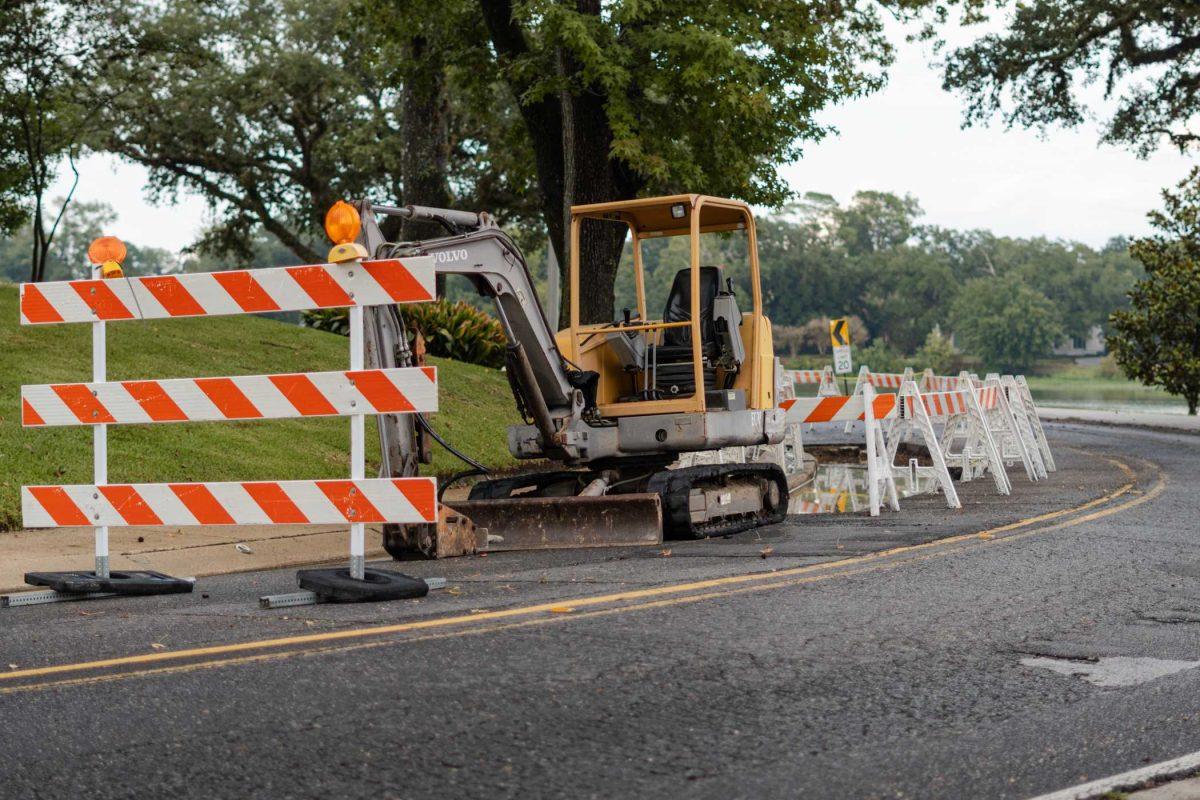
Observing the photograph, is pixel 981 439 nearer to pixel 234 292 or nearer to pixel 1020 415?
pixel 1020 415

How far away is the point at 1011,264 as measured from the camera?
151375mm

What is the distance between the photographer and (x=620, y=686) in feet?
18.7

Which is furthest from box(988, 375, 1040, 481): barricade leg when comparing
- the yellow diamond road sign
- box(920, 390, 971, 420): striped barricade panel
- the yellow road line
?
the yellow diamond road sign

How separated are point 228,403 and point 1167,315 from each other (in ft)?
99.6

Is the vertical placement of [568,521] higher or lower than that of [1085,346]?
lower

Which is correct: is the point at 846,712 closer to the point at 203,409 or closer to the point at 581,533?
the point at 203,409

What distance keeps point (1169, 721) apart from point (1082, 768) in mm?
855

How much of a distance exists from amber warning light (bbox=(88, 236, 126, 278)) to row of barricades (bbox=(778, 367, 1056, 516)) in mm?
7140

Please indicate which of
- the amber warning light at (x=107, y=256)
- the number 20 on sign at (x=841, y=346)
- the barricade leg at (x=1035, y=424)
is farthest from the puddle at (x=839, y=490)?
the number 20 on sign at (x=841, y=346)

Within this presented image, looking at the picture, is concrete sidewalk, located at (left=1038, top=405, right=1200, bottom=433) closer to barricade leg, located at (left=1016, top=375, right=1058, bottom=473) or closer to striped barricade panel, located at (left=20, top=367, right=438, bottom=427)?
barricade leg, located at (left=1016, top=375, right=1058, bottom=473)

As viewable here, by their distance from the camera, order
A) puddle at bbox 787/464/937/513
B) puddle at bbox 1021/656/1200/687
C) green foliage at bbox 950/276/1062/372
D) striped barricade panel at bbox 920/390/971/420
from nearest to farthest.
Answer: puddle at bbox 1021/656/1200/687, striped barricade panel at bbox 920/390/971/420, puddle at bbox 787/464/937/513, green foliage at bbox 950/276/1062/372

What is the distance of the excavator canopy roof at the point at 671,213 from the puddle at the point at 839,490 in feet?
10.6

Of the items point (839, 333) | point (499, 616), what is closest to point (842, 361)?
point (839, 333)

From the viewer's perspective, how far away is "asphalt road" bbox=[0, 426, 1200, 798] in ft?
15.0
